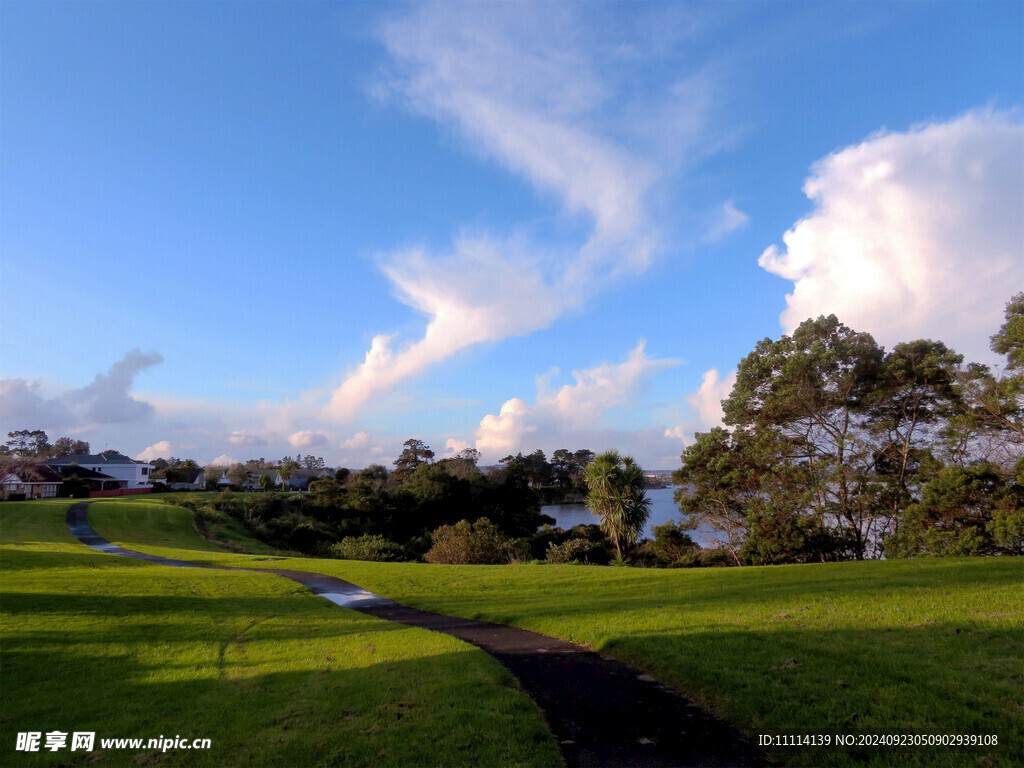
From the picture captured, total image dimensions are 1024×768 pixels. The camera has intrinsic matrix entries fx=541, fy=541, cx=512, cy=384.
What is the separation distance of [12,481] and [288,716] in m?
66.7

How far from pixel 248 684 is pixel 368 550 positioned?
86.3ft

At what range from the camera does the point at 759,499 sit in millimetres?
24375

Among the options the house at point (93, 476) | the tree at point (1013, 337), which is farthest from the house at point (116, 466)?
the tree at point (1013, 337)

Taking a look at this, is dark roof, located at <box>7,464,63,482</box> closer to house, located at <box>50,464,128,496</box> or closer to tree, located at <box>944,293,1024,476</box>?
house, located at <box>50,464,128,496</box>

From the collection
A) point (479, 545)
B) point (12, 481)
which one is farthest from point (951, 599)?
point (12, 481)

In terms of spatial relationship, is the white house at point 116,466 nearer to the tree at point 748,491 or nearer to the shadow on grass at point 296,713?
the tree at point 748,491

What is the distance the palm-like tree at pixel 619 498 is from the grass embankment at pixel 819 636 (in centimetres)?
1478

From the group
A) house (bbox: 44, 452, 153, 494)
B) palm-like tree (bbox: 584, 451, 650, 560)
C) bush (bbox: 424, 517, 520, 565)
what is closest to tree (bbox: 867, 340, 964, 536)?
palm-like tree (bbox: 584, 451, 650, 560)

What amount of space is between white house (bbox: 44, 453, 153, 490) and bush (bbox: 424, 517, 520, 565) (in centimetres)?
6907

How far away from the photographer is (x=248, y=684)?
25.3 feet

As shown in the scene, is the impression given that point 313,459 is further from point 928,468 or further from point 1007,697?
point 1007,697

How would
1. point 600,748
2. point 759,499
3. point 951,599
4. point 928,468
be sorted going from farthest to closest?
1. point 759,499
2. point 928,468
3. point 951,599
4. point 600,748

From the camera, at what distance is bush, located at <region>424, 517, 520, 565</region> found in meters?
29.2

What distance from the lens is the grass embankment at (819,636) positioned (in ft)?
18.4
